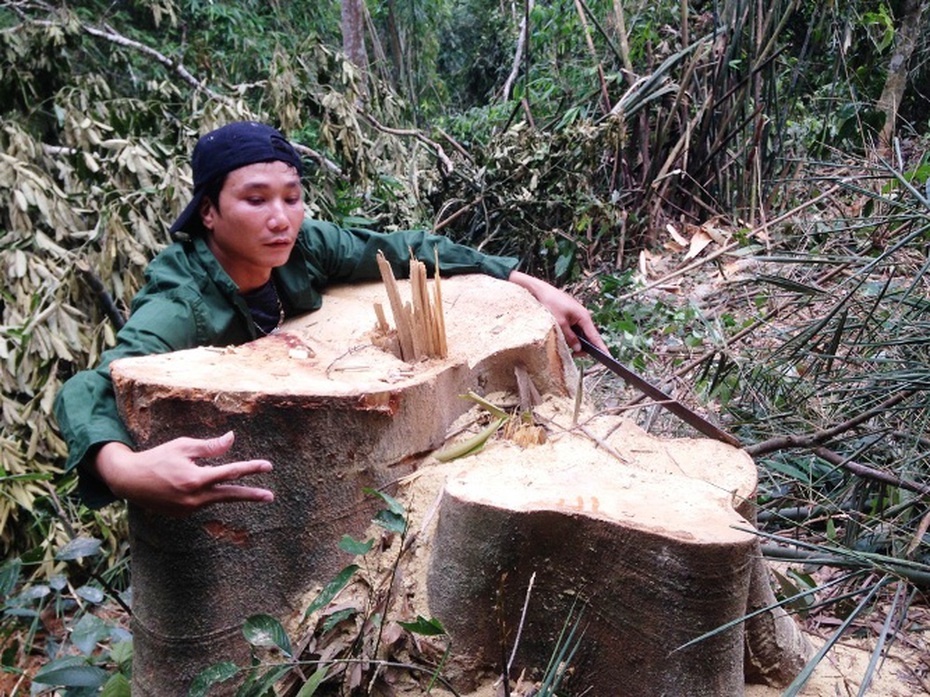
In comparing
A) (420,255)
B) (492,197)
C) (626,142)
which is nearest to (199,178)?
(420,255)

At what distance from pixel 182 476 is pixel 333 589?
348 millimetres

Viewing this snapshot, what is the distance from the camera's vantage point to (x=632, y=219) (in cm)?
438

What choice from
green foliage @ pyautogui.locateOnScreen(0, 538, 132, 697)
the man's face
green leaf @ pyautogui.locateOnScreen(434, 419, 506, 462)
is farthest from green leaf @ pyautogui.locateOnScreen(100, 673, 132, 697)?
the man's face

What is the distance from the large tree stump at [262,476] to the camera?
1.41m

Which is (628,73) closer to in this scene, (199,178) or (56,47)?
(56,47)

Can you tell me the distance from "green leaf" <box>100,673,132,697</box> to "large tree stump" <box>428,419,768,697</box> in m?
0.73

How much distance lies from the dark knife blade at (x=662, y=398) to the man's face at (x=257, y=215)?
818 millimetres

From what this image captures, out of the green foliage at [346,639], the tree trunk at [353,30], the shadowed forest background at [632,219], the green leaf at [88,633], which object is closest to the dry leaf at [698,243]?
the shadowed forest background at [632,219]

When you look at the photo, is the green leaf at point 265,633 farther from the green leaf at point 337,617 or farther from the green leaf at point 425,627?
the green leaf at point 425,627

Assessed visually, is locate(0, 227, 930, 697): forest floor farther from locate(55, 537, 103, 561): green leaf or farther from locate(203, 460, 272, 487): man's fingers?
locate(203, 460, 272, 487): man's fingers

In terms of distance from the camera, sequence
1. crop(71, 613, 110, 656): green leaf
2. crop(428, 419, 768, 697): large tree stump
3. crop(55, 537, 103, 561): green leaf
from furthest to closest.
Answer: crop(55, 537, 103, 561): green leaf < crop(71, 613, 110, 656): green leaf < crop(428, 419, 768, 697): large tree stump

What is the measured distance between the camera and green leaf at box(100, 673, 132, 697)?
5.53 ft

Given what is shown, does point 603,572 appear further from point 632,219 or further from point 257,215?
point 632,219

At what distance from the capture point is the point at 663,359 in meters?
3.23
